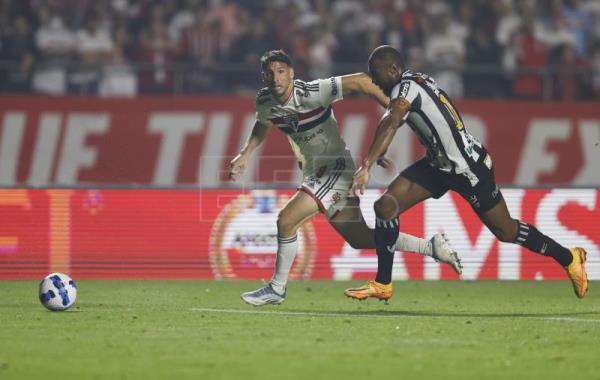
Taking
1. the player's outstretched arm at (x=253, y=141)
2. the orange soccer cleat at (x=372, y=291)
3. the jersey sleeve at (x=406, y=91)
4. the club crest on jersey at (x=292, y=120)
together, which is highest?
the jersey sleeve at (x=406, y=91)

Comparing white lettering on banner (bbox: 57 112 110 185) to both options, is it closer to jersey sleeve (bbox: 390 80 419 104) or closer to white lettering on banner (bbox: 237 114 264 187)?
white lettering on banner (bbox: 237 114 264 187)

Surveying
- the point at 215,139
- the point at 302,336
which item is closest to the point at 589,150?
the point at 215,139

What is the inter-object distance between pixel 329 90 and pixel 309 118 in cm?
33

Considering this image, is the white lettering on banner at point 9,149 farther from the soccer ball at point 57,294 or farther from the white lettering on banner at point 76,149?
the soccer ball at point 57,294

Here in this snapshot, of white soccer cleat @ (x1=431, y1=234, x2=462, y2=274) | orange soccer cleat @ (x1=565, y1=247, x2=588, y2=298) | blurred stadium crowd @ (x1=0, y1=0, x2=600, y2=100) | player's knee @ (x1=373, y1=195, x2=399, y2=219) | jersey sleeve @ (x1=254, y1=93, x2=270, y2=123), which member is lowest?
orange soccer cleat @ (x1=565, y1=247, x2=588, y2=298)

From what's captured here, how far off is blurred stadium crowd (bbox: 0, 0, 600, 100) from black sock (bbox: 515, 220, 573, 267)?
25.7 ft

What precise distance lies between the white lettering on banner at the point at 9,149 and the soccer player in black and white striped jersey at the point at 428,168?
30.1ft

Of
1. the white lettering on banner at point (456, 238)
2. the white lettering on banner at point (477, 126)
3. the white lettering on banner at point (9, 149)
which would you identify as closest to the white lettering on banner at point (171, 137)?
the white lettering on banner at point (9, 149)

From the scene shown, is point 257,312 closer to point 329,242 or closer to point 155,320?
point 155,320

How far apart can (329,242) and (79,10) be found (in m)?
6.85

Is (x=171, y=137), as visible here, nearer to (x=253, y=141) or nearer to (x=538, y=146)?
(x=538, y=146)

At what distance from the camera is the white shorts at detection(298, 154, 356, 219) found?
1127 centimetres

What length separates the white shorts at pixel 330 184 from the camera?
1127cm

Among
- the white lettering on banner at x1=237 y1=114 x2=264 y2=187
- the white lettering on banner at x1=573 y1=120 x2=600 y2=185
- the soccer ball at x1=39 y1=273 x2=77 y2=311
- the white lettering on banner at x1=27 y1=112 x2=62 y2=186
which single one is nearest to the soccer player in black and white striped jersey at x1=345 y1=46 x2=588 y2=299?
the soccer ball at x1=39 y1=273 x2=77 y2=311
